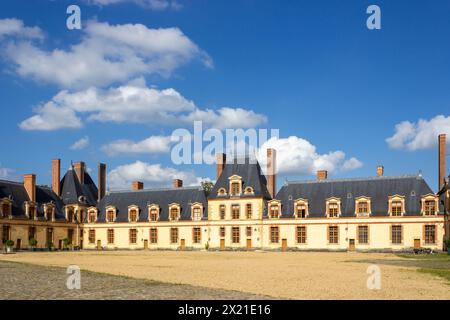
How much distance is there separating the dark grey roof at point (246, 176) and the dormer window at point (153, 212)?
270 inches

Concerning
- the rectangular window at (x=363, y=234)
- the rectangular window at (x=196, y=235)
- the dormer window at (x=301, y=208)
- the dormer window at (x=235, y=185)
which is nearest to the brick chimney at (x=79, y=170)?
the rectangular window at (x=196, y=235)

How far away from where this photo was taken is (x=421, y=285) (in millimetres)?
16906

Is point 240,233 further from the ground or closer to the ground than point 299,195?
closer to the ground

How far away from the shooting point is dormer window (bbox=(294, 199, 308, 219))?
2153 inches

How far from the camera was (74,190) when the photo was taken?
214 ft

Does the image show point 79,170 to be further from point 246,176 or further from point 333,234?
point 333,234

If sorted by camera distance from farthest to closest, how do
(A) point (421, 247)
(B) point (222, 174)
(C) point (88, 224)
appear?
(C) point (88, 224) < (B) point (222, 174) < (A) point (421, 247)

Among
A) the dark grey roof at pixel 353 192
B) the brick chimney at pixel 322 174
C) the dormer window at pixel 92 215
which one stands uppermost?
the brick chimney at pixel 322 174

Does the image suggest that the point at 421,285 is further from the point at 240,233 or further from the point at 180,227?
the point at 180,227

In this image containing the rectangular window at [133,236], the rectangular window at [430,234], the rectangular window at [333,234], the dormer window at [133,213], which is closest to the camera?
the rectangular window at [430,234]

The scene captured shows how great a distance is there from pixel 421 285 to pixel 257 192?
40.2 metres

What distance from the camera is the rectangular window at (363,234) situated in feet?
170

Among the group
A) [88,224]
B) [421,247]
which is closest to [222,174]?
[88,224]

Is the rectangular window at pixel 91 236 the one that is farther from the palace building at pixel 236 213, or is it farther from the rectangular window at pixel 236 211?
the rectangular window at pixel 236 211
